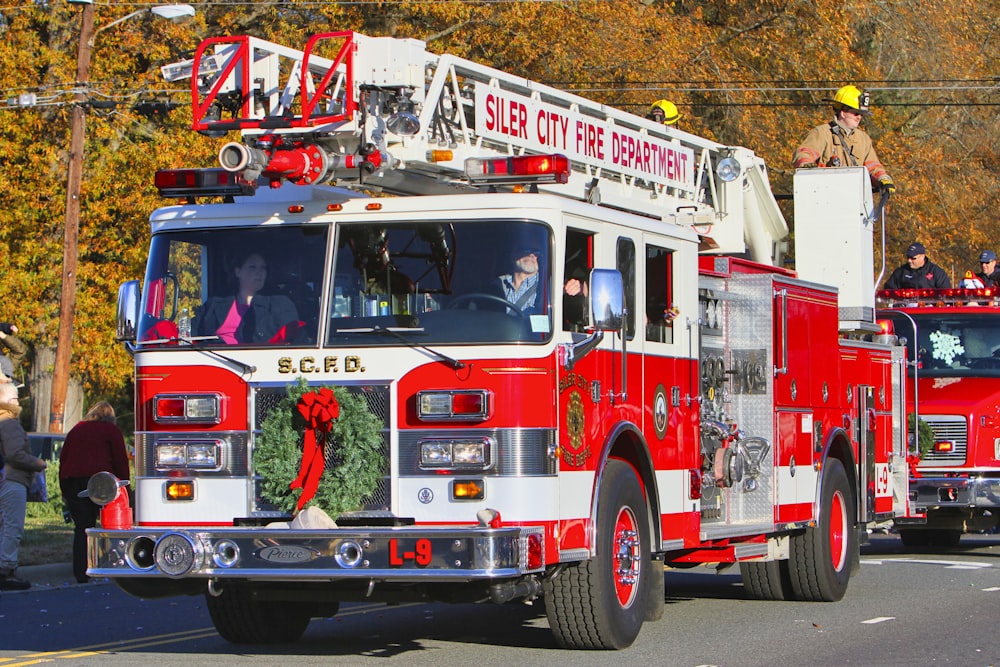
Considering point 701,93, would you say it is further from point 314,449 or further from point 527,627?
point 314,449

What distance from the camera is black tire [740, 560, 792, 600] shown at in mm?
13031

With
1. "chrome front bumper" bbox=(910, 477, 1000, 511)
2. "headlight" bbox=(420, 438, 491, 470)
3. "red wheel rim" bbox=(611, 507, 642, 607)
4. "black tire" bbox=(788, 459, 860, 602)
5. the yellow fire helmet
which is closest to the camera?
"headlight" bbox=(420, 438, 491, 470)

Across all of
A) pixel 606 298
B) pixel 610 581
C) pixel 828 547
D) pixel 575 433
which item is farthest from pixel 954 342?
pixel 606 298

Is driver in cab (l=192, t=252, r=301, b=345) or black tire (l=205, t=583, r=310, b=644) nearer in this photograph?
driver in cab (l=192, t=252, r=301, b=345)

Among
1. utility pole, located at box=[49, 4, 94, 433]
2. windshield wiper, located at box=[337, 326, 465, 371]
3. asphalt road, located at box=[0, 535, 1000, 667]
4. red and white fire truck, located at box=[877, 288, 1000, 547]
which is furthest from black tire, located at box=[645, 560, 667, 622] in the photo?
utility pole, located at box=[49, 4, 94, 433]

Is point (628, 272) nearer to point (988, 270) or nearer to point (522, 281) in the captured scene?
point (522, 281)

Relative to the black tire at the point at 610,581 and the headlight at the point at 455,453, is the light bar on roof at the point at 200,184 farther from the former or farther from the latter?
the black tire at the point at 610,581

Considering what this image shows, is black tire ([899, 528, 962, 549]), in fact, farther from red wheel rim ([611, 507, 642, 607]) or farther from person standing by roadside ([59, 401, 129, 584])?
red wheel rim ([611, 507, 642, 607])

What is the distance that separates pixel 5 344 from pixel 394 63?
22809 mm

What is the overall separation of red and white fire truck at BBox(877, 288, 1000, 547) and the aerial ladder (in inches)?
243

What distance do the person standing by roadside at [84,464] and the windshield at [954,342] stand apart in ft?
27.2

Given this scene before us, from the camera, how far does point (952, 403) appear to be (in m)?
17.2

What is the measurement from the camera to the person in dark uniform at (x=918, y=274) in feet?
64.3

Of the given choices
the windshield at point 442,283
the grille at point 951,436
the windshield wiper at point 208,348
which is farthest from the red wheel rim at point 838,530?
the windshield wiper at point 208,348
